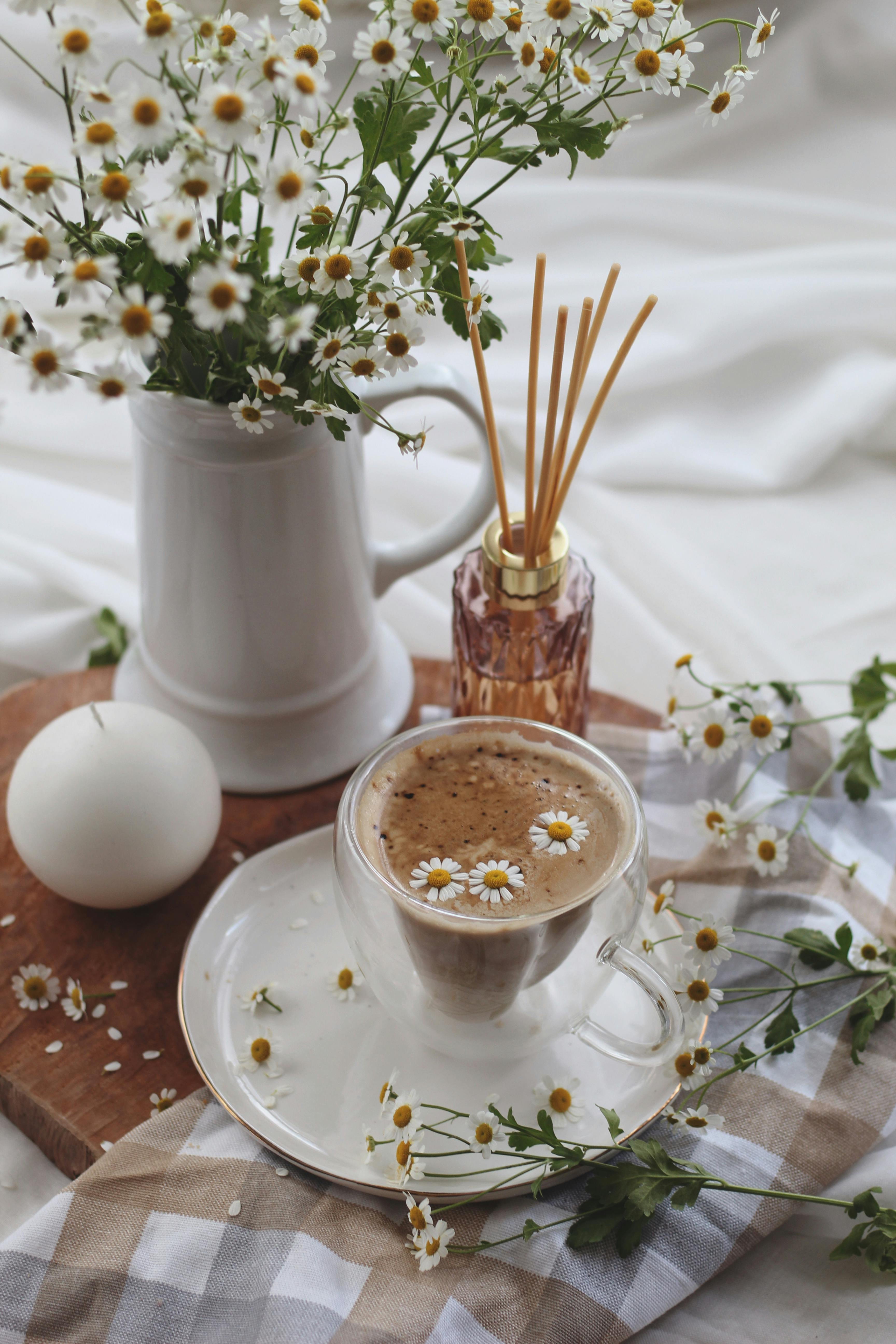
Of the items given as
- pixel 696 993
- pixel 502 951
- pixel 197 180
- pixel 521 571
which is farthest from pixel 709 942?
pixel 197 180

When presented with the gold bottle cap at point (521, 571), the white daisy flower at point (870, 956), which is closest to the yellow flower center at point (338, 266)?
the gold bottle cap at point (521, 571)

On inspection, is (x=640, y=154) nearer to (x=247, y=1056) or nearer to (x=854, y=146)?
(x=854, y=146)

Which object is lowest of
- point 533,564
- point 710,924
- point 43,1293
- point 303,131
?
point 43,1293

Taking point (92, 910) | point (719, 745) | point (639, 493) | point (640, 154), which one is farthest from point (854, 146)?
point (92, 910)

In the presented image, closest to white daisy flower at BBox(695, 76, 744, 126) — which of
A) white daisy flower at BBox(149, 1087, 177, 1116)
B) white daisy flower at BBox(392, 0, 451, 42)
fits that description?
white daisy flower at BBox(392, 0, 451, 42)

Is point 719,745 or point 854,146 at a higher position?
point 854,146

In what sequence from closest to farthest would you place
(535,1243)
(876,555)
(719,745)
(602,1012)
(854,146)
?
(535,1243)
(602,1012)
(719,745)
(876,555)
(854,146)

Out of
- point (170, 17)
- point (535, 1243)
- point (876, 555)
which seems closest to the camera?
point (170, 17)

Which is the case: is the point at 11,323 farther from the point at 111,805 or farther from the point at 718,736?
the point at 718,736
